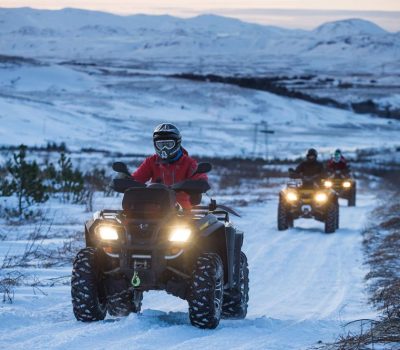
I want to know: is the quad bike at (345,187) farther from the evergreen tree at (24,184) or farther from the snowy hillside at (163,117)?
the snowy hillside at (163,117)

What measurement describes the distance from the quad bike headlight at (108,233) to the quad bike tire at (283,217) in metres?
10.9

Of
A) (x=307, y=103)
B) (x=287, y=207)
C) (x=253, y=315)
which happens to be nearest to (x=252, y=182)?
(x=287, y=207)

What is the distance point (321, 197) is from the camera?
18594mm

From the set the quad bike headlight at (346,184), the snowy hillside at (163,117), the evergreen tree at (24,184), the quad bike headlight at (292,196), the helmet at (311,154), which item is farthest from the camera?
the snowy hillside at (163,117)

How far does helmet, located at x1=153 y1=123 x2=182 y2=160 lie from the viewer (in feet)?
27.5

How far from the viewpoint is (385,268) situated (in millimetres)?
12195

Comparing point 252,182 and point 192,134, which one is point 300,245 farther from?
point 192,134

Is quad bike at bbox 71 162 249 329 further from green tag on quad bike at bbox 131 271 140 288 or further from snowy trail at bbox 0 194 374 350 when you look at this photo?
snowy trail at bbox 0 194 374 350

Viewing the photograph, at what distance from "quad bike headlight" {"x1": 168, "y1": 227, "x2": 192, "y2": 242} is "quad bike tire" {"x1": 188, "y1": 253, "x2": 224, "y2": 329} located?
0.66 feet

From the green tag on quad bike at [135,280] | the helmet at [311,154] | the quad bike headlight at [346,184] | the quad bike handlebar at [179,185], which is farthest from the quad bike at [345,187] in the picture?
the green tag on quad bike at [135,280]

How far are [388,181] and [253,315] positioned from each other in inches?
1311

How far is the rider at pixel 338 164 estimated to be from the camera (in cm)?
2717

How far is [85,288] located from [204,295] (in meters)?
0.95

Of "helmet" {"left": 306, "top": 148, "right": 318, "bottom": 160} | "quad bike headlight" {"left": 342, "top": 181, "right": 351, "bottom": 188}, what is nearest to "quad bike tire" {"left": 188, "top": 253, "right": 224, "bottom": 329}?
"helmet" {"left": 306, "top": 148, "right": 318, "bottom": 160}
